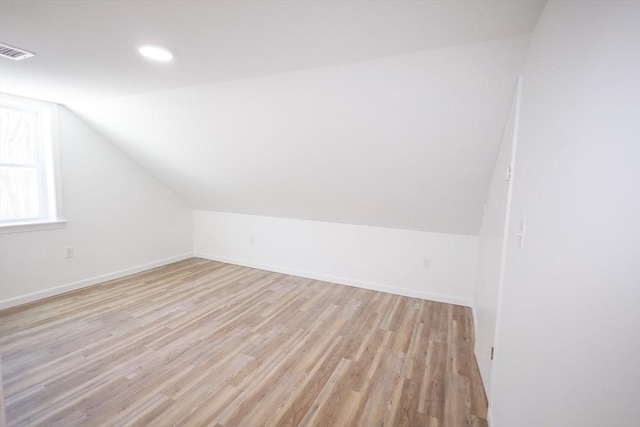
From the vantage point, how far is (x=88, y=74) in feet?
7.13

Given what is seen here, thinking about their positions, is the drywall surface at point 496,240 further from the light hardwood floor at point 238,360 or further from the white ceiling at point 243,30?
the white ceiling at point 243,30

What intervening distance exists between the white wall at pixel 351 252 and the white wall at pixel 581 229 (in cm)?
204

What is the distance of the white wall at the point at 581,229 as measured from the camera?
0.63 m

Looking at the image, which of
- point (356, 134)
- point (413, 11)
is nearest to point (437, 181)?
point (356, 134)

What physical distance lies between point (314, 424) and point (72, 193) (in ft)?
12.2

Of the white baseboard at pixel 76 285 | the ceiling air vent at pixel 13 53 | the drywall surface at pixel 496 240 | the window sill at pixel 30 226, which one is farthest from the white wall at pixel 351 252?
the ceiling air vent at pixel 13 53

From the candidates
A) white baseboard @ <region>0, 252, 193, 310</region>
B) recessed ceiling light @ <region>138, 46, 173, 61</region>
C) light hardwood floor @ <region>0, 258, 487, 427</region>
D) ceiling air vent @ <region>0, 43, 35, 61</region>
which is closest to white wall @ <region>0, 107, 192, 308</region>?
white baseboard @ <region>0, 252, 193, 310</region>

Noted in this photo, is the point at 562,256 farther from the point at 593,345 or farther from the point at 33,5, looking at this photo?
the point at 33,5

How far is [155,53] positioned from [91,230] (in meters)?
2.86

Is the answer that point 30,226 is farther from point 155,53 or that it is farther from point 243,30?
point 243,30

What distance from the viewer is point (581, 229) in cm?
80

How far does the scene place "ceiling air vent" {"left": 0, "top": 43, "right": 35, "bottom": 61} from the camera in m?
1.75

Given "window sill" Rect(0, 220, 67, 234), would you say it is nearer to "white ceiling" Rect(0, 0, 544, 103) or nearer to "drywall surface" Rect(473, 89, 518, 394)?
"white ceiling" Rect(0, 0, 544, 103)

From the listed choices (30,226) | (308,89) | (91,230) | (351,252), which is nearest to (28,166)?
(30,226)
